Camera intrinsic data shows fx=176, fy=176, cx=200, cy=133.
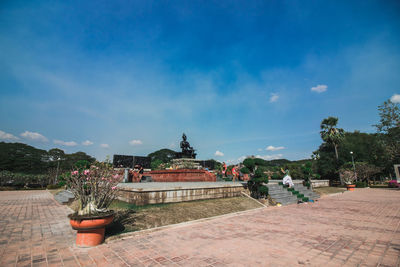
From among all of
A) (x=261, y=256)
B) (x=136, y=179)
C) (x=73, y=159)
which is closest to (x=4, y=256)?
(x=261, y=256)

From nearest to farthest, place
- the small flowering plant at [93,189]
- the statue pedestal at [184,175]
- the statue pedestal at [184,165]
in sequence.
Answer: the small flowering plant at [93,189]
the statue pedestal at [184,175]
the statue pedestal at [184,165]

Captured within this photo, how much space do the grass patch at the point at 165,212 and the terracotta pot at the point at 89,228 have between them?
21.1 inches

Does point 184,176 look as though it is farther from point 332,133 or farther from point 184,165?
point 332,133

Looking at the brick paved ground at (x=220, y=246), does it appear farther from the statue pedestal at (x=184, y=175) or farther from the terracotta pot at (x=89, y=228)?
the statue pedestal at (x=184, y=175)

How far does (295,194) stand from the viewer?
1173cm

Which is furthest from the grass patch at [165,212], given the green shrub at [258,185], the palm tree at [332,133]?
the palm tree at [332,133]

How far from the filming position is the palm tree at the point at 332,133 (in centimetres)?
3155

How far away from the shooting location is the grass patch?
521cm

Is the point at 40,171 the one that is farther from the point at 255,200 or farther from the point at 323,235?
the point at 323,235

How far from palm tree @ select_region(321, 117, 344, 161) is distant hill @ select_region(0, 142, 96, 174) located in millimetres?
50728

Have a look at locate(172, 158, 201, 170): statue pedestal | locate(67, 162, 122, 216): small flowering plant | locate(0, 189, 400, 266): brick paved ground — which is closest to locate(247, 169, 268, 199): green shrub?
locate(0, 189, 400, 266): brick paved ground

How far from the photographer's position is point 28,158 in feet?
→ 133

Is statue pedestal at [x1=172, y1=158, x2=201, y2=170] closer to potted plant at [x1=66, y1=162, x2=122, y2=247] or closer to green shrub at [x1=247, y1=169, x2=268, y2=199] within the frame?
green shrub at [x1=247, y1=169, x2=268, y2=199]

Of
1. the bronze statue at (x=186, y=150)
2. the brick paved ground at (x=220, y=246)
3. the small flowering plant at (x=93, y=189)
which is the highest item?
the bronze statue at (x=186, y=150)
